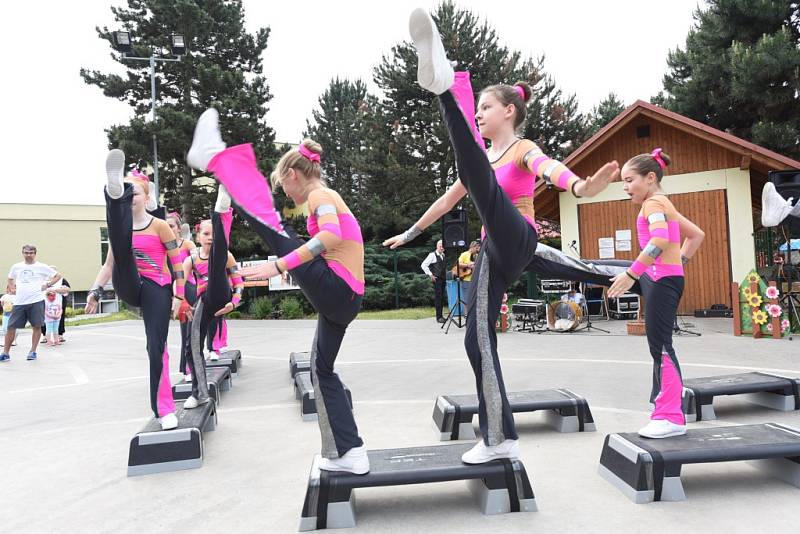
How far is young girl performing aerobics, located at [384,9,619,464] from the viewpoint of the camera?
2576 millimetres

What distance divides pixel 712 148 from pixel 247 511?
47.5ft

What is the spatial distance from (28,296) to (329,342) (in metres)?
9.59

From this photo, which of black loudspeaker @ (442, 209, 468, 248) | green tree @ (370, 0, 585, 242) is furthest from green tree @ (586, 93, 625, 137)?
black loudspeaker @ (442, 209, 468, 248)

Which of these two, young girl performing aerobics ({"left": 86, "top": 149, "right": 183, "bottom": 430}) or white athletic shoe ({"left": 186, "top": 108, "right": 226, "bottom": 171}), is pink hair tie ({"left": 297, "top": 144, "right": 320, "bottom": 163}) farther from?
young girl performing aerobics ({"left": 86, "top": 149, "right": 183, "bottom": 430})

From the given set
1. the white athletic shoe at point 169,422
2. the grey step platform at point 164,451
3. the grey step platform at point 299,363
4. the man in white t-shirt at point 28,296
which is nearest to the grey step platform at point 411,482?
the grey step platform at point 164,451

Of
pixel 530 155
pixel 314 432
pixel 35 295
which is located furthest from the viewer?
pixel 35 295

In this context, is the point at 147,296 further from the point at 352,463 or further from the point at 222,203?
the point at 352,463

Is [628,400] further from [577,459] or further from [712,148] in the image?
[712,148]

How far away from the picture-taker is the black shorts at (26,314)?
1012cm

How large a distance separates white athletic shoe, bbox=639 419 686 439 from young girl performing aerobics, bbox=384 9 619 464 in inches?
36.3

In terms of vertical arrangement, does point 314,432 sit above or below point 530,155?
below

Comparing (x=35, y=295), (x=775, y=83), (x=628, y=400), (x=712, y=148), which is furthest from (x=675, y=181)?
(x=35, y=295)

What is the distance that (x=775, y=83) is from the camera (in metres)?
17.6

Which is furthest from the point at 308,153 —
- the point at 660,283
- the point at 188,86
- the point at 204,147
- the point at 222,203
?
the point at 188,86
